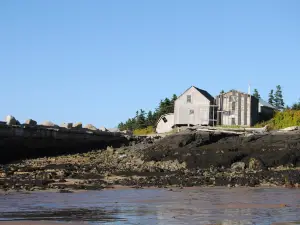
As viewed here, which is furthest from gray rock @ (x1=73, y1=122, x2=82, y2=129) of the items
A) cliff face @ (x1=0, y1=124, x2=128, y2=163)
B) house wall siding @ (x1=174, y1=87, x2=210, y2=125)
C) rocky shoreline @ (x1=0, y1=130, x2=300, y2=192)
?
house wall siding @ (x1=174, y1=87, x2=210, y2=125)

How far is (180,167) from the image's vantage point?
3148 cm

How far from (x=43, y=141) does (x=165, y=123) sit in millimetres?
33479

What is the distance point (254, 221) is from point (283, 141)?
2621 centimetres

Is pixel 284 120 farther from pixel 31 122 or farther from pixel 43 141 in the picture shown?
pixel 31 122

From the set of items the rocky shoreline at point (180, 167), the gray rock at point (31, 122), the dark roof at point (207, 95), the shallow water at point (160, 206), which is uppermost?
the dark roof at point (207, 95)

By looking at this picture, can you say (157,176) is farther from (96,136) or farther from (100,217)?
(96,136)

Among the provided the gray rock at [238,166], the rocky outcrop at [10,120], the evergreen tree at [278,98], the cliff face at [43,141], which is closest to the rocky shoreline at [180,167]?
the gray rock at [238,166]

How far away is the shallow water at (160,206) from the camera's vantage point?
1266 cm

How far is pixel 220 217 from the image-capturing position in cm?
1288

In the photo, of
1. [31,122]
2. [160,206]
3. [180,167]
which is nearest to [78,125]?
[31,122]

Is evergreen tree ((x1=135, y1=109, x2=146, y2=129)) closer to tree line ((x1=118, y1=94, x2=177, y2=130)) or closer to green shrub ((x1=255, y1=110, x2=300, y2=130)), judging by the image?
tree line ((x1=118, y1=94, x2=177, y2=130))

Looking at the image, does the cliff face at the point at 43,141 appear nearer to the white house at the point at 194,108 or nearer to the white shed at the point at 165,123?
the white house at the point at 194,108

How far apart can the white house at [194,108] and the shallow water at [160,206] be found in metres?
47.4

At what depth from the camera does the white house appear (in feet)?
224
